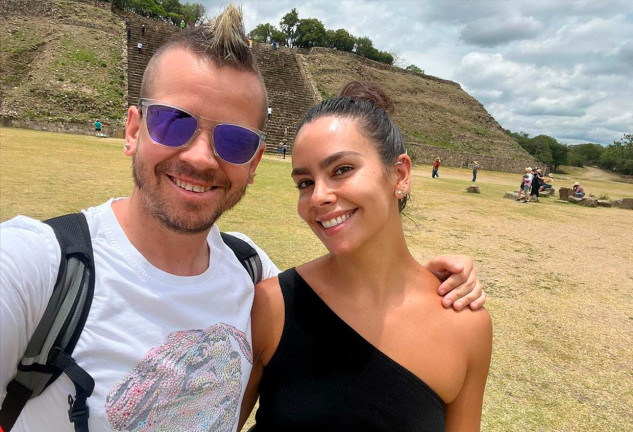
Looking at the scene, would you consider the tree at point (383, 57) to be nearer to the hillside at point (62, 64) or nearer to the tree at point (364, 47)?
the tree at point (364, 47)

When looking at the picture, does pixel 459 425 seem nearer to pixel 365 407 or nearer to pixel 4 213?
pixel 365 407

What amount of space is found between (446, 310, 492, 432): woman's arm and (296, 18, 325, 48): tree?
7003cm

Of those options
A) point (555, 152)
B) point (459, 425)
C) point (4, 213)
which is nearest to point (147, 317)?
point (459, 425)

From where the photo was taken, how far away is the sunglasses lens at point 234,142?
4.73 feet

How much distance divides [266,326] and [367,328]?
393mm

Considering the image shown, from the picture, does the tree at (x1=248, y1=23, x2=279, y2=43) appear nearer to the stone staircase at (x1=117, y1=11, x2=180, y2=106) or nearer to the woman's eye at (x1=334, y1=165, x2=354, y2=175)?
the stone staircase at (x1=117, y1=11, x2=180, y2=106)

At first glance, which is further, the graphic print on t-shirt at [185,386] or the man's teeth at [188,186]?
the man's teeth at [188,186]

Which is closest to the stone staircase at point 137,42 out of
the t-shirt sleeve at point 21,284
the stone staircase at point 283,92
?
the stone staircase at point 283,92

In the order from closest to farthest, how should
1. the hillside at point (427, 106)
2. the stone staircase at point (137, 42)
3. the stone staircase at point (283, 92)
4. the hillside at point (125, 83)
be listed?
the hillside at point (125, 83), the stone staircase at point (137, 42), the stone staircase at point (283, 92), the hillside at point (427, 106)

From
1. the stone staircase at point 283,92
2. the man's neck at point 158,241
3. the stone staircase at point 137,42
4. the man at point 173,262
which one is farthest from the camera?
the stone staircase at point 283,92

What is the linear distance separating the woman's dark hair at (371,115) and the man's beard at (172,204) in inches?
21.8

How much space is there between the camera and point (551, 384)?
3.44m

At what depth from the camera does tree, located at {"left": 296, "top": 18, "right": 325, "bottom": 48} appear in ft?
215

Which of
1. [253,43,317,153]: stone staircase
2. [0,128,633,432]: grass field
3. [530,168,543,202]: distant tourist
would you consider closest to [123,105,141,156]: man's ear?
[0,128,633,432]: grass field
